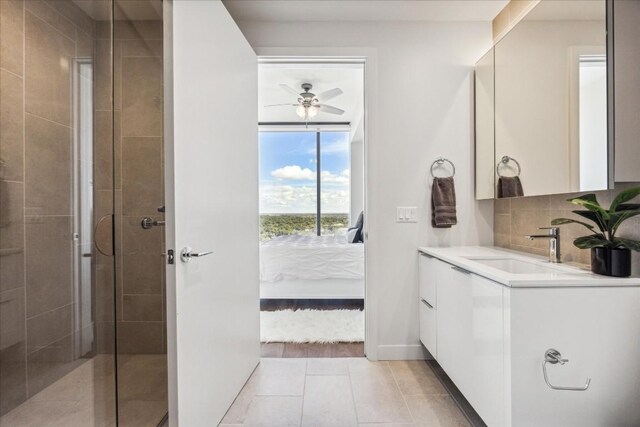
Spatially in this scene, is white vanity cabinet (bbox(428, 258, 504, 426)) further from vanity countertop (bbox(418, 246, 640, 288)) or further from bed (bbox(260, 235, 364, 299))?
bed (bbox(260, 235, 364, 299))

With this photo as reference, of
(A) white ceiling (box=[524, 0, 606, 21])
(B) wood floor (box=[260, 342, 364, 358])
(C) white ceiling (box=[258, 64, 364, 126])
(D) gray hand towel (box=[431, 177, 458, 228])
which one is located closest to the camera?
(A) white ceiling (box=[524, 0, 606, 21])

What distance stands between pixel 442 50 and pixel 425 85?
30 centimetres

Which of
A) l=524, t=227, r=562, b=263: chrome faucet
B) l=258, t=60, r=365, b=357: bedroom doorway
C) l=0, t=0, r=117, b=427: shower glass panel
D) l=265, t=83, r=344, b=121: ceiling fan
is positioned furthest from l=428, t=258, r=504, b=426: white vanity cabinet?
l=265, t=83, r=344, b=121: ceiling fan

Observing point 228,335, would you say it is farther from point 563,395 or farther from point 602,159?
point 602,159

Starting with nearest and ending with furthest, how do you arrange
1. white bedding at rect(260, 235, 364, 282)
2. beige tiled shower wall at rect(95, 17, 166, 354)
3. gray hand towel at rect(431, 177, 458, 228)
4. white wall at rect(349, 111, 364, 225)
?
beige tiled shower wall at rect(95, 17, 166, 354) → gray hand towel at rect(431, 177, 458, 228) → white bedding at rect(260, 235, 364, 282) → white wall at rect(349, 111, 364, 225)

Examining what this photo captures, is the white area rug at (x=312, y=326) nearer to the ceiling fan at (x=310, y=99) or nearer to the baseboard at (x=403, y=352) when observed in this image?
the baseboard at (x=403, y=352)

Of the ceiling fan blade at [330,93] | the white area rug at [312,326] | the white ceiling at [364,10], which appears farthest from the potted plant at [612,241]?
the ceiling fan blade at [330,93]

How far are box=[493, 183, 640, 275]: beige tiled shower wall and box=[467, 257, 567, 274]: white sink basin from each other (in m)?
0.22

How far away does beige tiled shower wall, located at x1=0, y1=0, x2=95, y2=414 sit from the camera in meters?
1.26

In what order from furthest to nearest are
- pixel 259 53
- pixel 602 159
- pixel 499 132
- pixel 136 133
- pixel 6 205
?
pixel 259 53, pixel 499 132, pixel 136 133, pixel 602 159, pixel 6 205

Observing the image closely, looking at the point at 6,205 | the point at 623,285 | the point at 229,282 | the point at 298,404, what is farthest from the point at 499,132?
the point at 6,205

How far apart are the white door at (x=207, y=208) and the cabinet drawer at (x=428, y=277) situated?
1.24m

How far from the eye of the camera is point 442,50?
8.35 ft

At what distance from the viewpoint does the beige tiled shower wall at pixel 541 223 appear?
5.12ft
